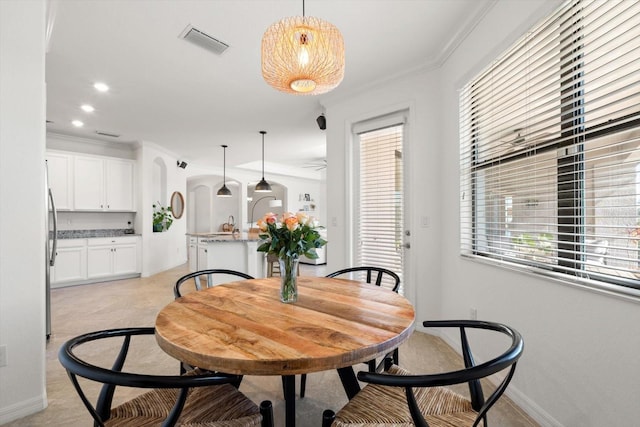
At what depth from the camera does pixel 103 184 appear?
18.3 feet

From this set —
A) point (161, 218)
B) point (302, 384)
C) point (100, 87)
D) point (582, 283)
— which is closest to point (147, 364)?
point (302, 384)

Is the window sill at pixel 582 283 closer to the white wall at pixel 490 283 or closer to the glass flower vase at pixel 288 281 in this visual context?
the white wall at pixel 490 283

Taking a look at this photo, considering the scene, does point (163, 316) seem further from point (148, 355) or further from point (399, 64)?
point (399, 64)

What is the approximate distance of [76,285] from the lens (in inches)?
203

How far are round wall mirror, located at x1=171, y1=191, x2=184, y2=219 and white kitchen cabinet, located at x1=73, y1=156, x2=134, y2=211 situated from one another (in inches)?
46.7

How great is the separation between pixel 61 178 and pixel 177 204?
2.38m

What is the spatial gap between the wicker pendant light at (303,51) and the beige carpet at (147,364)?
1.86m

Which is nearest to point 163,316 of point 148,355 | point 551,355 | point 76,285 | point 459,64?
point 148,355

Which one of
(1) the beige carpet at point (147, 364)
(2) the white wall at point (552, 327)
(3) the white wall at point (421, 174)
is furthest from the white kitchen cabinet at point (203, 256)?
(2) the white wall at point (552, 327)

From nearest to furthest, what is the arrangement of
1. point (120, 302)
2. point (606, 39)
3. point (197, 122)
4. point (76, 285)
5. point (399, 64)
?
1. point (606, 39)
2. point (399, 64)
3. point (120, 302)
4. point (197, 122)
5. point (76, 285)

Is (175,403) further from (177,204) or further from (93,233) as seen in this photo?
(177,204)

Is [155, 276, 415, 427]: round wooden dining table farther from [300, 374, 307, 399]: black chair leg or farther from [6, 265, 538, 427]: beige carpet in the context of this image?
[6, 265, 538, 427]: beige carpet

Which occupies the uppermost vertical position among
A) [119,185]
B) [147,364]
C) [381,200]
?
[119,185]

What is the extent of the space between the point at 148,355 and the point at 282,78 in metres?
2.41
